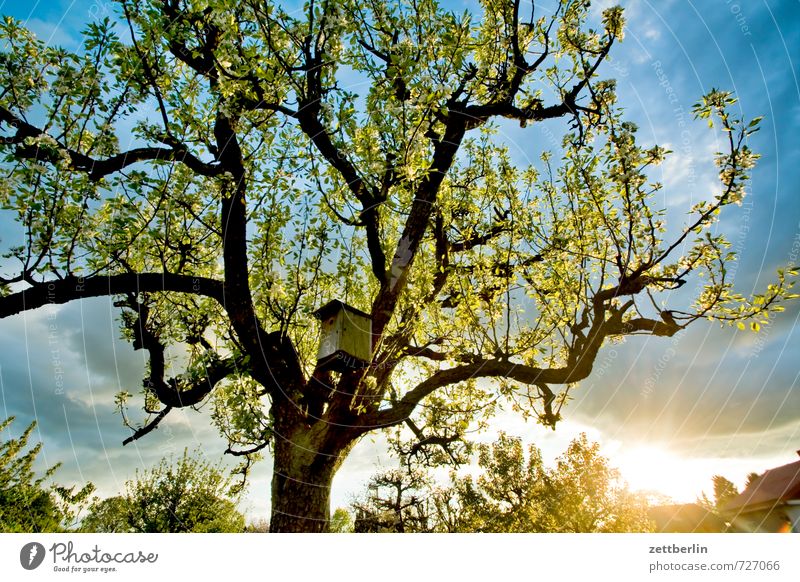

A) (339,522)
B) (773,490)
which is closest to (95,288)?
(339,522)

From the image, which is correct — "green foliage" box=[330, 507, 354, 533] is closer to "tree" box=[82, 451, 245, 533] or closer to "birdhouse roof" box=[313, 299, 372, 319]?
"birdhouse roof" box=[313, 299, 372, 319]

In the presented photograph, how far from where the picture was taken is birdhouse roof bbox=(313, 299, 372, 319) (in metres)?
4.62

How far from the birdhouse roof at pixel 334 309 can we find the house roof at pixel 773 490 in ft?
69.2

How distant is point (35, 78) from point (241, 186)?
2.47 meters

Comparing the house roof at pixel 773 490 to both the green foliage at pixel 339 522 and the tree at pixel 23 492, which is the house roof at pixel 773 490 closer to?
the green foliage at pixel 339 522

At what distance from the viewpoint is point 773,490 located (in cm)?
2034

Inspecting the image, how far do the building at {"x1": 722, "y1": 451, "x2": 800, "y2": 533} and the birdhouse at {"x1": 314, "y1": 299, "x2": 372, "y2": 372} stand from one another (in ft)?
57.8

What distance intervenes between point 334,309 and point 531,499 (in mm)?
19187

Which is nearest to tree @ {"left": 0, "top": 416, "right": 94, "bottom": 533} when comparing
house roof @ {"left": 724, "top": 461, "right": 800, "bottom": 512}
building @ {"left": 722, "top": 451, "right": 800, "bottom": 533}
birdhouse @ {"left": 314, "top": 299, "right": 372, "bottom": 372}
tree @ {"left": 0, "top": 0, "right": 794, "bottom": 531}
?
tree @ {"left": 0, "top": 0, "right": 794, "bottom": 531}

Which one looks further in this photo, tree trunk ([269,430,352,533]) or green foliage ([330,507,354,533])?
green foliage ([330,507,354,533])

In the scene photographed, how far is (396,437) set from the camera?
342 inches
